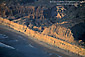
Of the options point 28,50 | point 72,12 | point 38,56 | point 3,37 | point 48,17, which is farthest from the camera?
point 48,17

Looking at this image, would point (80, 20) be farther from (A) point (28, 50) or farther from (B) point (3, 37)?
(B) point (3, 37)

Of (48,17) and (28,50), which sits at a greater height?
(48,17)

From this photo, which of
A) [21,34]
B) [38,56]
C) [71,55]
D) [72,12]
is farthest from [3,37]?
[72,12]

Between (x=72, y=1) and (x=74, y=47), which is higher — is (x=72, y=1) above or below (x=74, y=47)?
above

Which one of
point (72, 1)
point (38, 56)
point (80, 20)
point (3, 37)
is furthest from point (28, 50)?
point (72, 1)

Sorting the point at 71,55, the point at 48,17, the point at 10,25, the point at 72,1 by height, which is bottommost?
the point at 71,55

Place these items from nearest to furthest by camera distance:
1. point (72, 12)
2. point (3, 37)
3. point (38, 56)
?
point (38, 56), point (3, 37), point (72, 12)

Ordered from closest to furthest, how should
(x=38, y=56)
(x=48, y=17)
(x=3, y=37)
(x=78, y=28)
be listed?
(x=38, y=56)
(x=78, y=28)
(x=3, y=37)
(x=48, y=17)

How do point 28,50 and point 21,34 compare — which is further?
point 21,34

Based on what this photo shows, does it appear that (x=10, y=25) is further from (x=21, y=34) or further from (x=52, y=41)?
(x=52, y=41)
